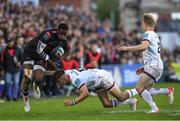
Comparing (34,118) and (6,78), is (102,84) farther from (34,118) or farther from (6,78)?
(6,78)

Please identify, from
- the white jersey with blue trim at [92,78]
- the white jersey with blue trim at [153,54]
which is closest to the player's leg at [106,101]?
the white jersey with blue trim at [92,78]

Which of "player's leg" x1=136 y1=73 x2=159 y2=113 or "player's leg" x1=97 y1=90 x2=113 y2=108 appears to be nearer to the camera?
"player's leg" x1=136 y1=73 x2=159 y2=113

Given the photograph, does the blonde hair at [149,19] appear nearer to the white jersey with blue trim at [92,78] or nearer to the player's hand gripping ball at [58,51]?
the white jersey with blue trim at [92,78]

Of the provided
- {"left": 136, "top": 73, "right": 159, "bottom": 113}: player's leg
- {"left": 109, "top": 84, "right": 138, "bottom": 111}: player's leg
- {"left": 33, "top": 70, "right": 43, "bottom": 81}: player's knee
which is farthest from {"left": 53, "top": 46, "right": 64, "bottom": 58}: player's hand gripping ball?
{"left": 136, "top": 73, "right": 159, "bottom": 113}: player's leg

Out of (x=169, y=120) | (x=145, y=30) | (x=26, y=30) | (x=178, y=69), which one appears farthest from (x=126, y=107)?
(x=178, y=69)

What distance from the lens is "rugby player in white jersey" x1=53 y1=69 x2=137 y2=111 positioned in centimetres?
1648

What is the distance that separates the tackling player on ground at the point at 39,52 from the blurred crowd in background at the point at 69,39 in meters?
4.16

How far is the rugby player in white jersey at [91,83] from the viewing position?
16.5 meters

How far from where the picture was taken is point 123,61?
3338cm

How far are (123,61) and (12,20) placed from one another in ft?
17.4

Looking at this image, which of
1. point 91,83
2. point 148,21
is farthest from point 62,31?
point 148,21

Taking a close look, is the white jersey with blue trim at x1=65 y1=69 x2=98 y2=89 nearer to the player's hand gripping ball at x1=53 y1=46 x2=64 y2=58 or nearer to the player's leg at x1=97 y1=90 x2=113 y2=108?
the player's leg at x1=97 y1=90 x2=113 y2=108

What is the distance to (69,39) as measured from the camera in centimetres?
3191

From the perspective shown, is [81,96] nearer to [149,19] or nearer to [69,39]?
[149,19]
